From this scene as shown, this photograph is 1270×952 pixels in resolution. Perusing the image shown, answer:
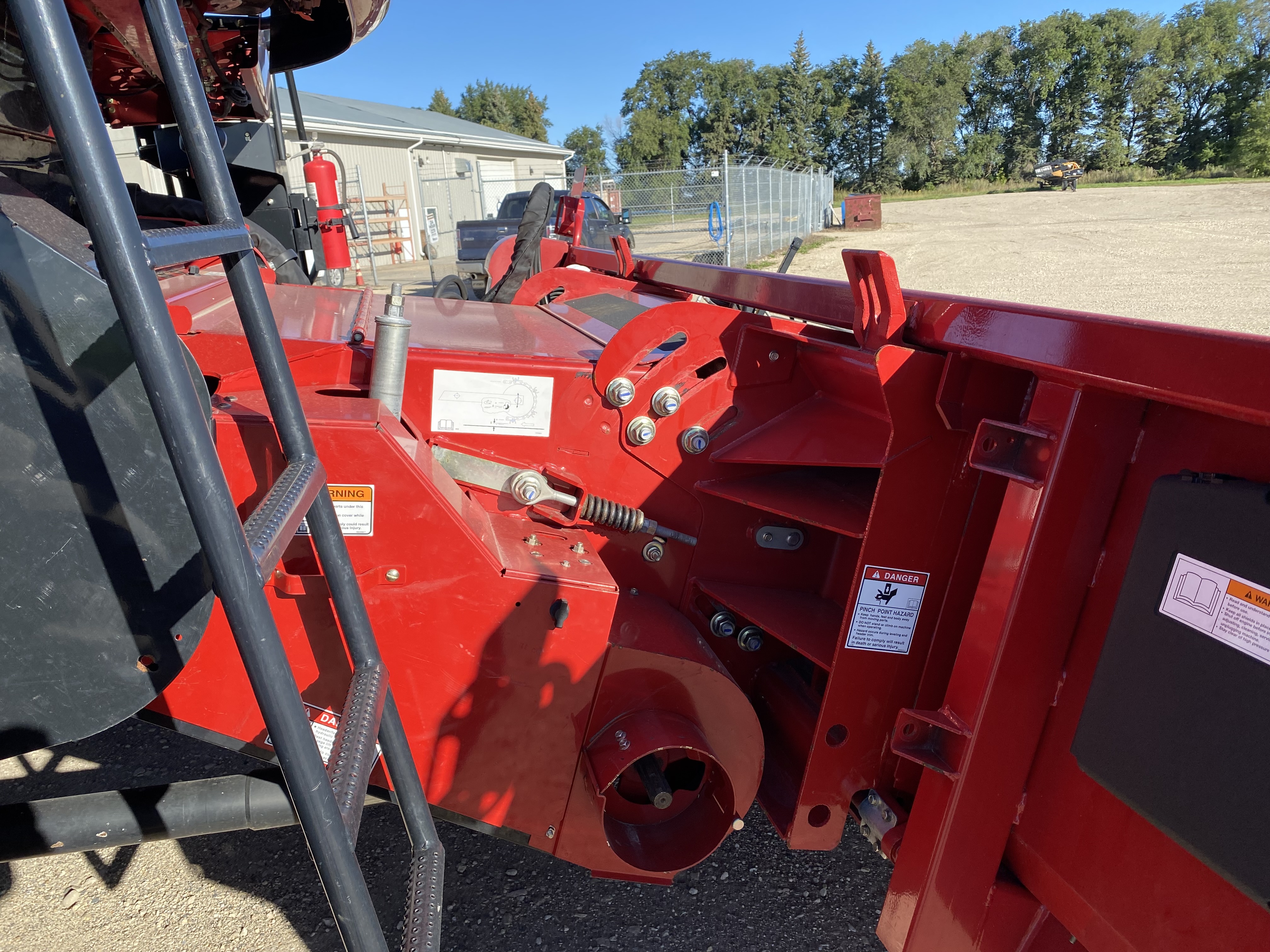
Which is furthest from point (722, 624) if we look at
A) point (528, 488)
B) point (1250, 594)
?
point (1250, 594)

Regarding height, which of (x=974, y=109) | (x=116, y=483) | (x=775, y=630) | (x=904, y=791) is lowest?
(x=904, y=791)

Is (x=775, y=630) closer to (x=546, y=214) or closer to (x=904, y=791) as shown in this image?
(x=904, y=791)

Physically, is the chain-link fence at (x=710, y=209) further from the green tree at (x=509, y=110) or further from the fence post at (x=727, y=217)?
the green tree at (x=509, y=110)

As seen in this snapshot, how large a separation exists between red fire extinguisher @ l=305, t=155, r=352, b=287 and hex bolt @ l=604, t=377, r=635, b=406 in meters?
6.25

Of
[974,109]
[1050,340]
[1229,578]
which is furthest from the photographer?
[974,109]

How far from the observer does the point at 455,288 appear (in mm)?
5301

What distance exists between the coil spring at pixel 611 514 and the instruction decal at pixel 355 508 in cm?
59

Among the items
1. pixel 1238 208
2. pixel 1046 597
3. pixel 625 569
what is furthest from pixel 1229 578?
pixel 1238 208

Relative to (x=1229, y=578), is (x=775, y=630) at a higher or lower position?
lower

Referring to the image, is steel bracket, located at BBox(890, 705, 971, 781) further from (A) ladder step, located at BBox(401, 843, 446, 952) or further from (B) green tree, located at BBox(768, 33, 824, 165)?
(B) green tree, located at BBox(768, 33, 824, 165)

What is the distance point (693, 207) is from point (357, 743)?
17420 millimetres

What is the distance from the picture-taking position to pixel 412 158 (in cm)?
2464

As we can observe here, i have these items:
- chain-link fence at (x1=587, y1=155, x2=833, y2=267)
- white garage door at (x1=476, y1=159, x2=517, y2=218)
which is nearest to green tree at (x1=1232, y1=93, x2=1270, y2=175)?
chain-link fence at (x1=587, y1=155, x2=833, y2=267)

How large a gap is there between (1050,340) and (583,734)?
125cm
